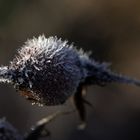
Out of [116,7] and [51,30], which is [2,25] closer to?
[51,30]

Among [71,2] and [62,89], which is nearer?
[62,89]

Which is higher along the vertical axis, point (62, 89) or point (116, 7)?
point (116, 7)

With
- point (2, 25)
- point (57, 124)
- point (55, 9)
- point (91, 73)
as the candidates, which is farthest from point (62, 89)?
point (55, 9)

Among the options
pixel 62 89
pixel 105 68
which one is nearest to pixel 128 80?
pixel 105 68

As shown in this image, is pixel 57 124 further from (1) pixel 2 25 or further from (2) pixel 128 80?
(2) pixel 128 80

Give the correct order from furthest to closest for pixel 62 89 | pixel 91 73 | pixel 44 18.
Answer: pixel 44 18, pixel 91 73, pixel 62 89

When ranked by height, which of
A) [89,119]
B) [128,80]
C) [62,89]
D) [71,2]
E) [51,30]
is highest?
[71,2]

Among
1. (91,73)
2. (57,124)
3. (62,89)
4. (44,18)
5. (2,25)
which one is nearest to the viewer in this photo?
(62,89)
